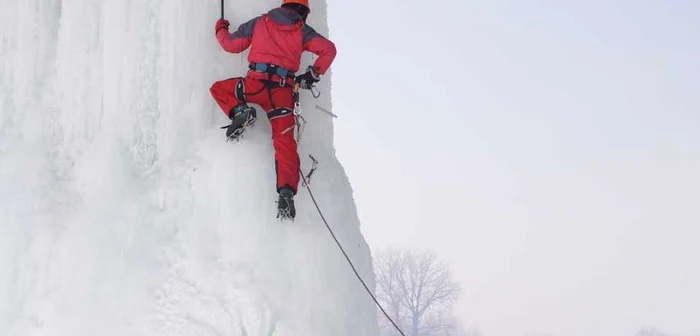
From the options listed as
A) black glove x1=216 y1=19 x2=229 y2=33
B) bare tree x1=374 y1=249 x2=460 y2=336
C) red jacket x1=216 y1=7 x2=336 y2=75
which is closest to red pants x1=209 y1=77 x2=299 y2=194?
red jacket x1=216 y1=7 x2=336 y2=75

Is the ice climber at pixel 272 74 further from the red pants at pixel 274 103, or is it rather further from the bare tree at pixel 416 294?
the bare tree at pixel 416 294

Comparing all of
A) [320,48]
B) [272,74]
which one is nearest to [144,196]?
[272,74]

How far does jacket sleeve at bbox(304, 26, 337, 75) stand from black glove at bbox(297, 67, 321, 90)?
0.15 feet

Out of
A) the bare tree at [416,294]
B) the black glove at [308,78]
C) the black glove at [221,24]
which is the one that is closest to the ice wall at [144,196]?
the black glove at [221,24]

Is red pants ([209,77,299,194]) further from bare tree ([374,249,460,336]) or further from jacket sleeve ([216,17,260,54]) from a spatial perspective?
bare tree ([374,249,460,336])

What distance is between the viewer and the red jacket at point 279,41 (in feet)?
14.1

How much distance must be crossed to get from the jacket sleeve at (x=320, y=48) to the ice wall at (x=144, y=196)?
0.46 metres

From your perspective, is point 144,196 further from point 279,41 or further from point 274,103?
point 279,41

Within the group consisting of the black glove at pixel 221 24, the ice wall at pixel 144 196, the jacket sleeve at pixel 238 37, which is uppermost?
the black glove at pixel 221 24

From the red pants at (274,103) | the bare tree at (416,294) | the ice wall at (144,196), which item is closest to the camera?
the ice wall at (144,196)

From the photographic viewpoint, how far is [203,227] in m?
4.13

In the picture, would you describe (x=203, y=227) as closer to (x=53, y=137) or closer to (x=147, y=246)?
(x=147, y=246)

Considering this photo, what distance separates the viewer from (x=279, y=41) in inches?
169

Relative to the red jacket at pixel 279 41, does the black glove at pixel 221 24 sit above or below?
above
